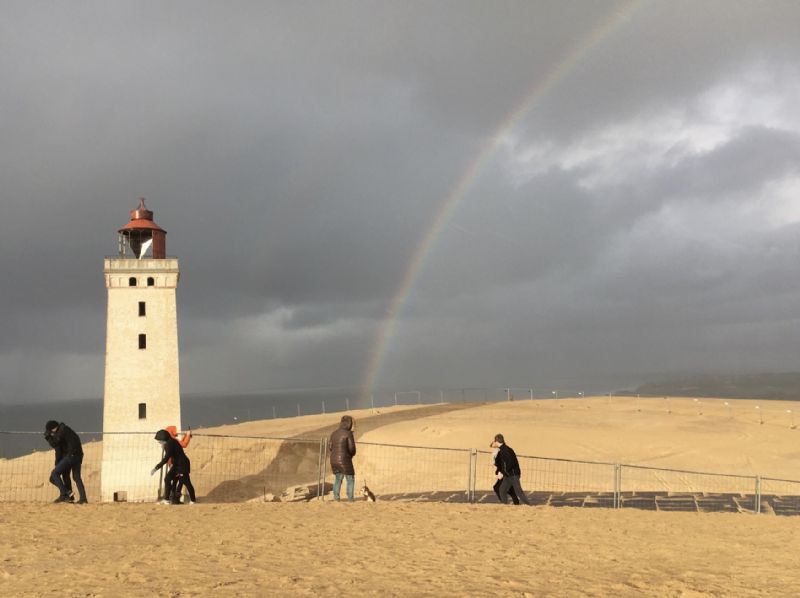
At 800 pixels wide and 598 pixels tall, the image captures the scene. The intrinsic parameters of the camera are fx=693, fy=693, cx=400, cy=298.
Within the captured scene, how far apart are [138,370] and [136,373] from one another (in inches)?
6.8

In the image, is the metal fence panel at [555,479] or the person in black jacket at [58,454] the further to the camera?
the metal fence panel at [555,479]

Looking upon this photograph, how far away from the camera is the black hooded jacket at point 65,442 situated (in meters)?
16.2

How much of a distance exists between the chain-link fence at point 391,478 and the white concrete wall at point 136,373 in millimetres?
106

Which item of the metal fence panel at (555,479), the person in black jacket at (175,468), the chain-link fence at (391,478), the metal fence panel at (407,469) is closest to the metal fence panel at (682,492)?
the chain-link fence at (391,478)

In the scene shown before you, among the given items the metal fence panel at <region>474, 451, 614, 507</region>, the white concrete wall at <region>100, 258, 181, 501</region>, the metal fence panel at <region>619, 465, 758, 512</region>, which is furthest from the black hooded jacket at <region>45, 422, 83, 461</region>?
the white concrete wall at <region>100, 258, 181, 501</region>

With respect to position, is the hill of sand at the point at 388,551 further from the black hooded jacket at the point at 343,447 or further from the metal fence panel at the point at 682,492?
the metal fence panel at the point at 682,492

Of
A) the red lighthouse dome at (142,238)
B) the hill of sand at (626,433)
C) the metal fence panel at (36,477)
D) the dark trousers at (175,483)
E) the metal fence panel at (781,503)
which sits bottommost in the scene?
the metal fence panel at (36,477)

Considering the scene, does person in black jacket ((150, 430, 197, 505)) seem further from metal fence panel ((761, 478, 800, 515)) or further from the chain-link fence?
metal fence panel ((761, 478, 800, 515))

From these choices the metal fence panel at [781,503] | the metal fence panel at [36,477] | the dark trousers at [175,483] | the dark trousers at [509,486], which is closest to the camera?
the dark trousers at [175,483]

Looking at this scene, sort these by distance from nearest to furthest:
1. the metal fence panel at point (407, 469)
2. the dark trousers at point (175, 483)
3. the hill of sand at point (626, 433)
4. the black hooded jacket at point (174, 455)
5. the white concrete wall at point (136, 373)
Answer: the black hooded jacket at point (174, 455) < the dark trousers at point (175, 483) < the metal fence panel at point (407, 469) < the hill of sand at point (626, 433) < the white concrete wall at point (136, 373)

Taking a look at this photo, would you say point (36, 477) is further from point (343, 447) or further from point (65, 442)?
point (343, 447)

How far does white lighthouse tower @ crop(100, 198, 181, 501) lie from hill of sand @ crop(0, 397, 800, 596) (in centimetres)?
1849

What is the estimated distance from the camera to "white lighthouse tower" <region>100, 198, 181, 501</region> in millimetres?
34062

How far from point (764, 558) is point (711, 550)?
0.92m
